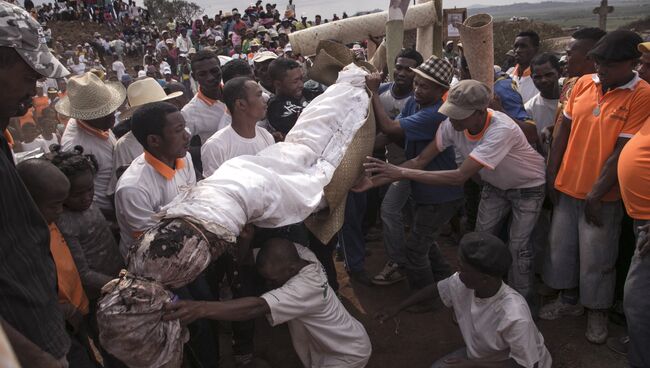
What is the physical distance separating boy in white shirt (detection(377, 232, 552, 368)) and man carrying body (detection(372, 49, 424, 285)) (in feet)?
3.95

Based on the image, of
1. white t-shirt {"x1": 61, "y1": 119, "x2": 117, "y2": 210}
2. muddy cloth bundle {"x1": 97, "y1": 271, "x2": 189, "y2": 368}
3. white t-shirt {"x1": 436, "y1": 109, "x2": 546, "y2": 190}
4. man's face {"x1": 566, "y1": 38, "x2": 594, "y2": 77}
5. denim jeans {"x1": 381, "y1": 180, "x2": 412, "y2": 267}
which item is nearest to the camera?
muddy cloth bundle {"x1": 97, "y1": 271, "x2": 189, "y2": 368}

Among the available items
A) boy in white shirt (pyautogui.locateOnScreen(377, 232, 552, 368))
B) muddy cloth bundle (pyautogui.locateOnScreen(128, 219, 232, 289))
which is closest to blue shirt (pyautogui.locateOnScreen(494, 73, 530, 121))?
boy in white shirt (pyautogui.locateOnScreen(377, 232, 552, 368))

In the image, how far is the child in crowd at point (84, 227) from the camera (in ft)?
8.23

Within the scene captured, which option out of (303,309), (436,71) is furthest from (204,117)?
(303,309)

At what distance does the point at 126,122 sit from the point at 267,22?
1819 centimetres

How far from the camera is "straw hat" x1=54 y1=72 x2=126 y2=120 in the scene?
136 inches

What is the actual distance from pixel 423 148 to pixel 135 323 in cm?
246

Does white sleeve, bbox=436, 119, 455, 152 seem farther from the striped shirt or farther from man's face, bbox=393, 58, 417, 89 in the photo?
the striped shirt

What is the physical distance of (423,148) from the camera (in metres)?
3.66

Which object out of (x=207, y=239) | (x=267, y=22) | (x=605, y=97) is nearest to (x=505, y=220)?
(x=605, y=97)

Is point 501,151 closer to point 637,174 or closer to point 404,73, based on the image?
point 637,174

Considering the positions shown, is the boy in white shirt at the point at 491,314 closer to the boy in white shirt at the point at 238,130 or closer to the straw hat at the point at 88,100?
the boy in white shirt at the point at 238,130

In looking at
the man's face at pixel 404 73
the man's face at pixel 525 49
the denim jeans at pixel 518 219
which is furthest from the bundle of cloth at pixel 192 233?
the man's face at pixel 525 49

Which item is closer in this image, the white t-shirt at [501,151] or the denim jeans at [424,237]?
the white t-shirt at [501,151]
